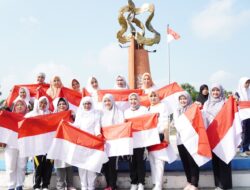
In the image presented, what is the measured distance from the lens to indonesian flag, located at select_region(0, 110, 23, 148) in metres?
6.23

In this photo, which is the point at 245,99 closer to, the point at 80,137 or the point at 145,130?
the point at 145,130

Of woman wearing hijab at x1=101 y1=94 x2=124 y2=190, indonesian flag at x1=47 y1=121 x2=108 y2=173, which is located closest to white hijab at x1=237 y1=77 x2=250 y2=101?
woman wearing hijab at x1=101 y1=94 x2=124 y2=190

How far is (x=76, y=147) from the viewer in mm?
5980

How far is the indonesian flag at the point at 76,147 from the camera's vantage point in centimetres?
592

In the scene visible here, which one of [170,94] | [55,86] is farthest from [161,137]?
[55,86]

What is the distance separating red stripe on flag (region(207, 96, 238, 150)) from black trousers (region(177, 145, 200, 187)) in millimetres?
521

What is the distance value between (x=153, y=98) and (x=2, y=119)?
3.09 metres

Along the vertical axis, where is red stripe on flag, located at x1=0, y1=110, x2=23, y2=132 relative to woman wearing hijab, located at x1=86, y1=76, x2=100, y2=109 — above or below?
below

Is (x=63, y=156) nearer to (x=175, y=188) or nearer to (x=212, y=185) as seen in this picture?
(x=175, y=188)

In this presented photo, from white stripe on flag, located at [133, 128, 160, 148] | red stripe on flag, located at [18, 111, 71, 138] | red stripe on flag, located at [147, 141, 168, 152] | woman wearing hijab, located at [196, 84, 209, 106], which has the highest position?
woman wearing hijab, located at [196, 84, 209, 106]

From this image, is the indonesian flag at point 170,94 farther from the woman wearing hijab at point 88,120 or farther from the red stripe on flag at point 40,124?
the red stripe on flag at point 40,124

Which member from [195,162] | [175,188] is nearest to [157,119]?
[195,162]

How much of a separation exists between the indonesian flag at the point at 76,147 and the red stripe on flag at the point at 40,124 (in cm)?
36

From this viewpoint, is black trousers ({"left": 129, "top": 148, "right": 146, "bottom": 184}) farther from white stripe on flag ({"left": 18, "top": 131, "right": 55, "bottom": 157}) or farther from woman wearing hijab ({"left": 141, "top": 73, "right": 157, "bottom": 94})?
woman wearing hijab ({"left": 141, "top": 73, "right": 157, "bottom": 94})
